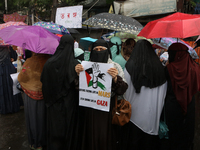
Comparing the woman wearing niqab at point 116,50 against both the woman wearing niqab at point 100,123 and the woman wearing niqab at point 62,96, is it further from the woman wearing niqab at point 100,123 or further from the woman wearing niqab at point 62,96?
the woman wearing niqab at point 62,96

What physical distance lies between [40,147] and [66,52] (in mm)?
1903

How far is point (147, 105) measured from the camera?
2.65 meters

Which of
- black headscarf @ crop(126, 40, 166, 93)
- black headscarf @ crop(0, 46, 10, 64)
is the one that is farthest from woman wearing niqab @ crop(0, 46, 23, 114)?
black headscarf @ crop(126, 40, 166, 93)

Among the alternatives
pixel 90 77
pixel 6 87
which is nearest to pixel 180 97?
pixel 90 77

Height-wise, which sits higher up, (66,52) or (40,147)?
(66,52)

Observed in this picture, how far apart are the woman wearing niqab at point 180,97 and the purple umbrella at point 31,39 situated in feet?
6.46

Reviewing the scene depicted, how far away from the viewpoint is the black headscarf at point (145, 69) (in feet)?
8.43

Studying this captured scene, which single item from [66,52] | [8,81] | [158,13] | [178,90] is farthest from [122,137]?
[158,13]

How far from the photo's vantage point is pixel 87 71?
2.32 meters

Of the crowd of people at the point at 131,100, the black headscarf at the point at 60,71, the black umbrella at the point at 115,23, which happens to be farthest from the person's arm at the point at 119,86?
the black umbrella at the point at 115,23

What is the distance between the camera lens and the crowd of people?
2.49 metres

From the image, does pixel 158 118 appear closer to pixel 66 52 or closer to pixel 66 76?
pixel 66 76

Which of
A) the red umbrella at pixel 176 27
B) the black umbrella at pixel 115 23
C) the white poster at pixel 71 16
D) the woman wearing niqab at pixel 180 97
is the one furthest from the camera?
the white poster at pixel 71 16

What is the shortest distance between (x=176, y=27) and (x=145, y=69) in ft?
2.37
